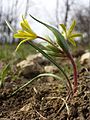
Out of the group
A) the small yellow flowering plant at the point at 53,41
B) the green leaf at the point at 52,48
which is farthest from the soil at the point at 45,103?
the green leaf at the point at 52,48

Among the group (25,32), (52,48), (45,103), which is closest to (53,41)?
(52,48)

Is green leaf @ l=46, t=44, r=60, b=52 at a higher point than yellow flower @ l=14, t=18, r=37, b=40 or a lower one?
lower

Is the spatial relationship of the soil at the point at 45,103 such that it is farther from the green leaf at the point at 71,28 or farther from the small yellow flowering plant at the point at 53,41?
the green leaf at the point at 71,28

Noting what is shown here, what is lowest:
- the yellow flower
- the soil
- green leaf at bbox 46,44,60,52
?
the soil

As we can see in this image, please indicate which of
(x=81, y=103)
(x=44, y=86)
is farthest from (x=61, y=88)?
(x=81, y=103)

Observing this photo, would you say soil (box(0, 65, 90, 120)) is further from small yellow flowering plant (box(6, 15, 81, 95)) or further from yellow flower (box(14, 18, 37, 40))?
yellow flower (box(14, 18, 37, 40))

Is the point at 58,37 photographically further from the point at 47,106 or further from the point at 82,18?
the point at 82,18

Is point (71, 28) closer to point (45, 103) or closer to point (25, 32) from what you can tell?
point (25, 32)

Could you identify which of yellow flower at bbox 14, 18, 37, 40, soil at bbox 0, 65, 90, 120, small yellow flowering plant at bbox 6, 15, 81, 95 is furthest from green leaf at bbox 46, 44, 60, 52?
soil at bbox 0, 65, 90, 120
